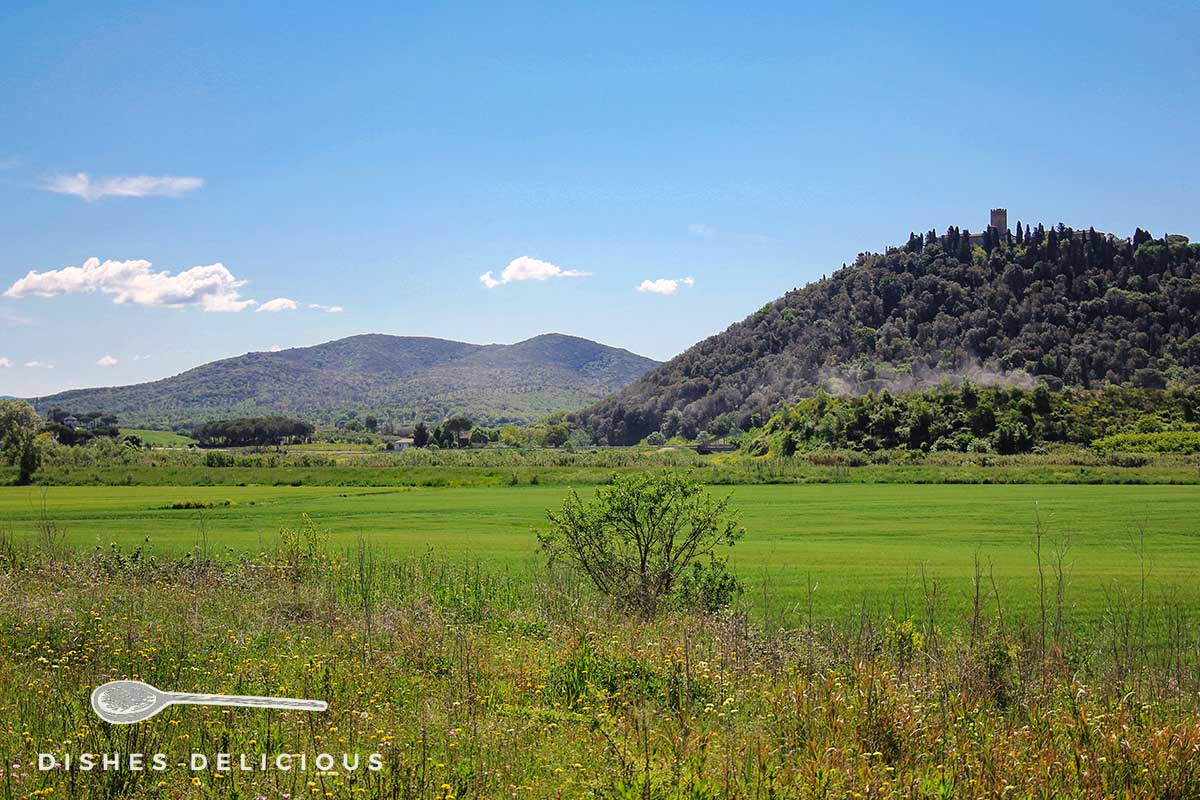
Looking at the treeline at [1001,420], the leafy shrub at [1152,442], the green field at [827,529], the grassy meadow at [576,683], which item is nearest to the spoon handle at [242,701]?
the grassy meadow at [576,683]

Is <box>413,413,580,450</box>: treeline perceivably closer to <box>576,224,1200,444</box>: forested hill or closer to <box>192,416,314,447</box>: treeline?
<box>576,224,1200,444</box>: forested hill

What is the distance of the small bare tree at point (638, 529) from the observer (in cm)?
1387

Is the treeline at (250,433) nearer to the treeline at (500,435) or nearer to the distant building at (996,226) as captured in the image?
the treeline at (500,435)

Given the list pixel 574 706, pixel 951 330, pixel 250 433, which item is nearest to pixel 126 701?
pixel 574 706

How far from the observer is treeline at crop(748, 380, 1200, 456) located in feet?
272

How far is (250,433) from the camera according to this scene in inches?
6422

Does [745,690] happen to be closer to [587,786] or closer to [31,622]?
[587,786]

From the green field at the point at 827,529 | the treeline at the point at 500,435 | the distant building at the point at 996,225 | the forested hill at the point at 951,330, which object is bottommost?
the green field at the point at 827,529

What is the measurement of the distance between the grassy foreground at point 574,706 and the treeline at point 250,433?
158m

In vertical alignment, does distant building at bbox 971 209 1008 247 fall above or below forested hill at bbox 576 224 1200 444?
above

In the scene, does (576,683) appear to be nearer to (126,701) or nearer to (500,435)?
(126,701)

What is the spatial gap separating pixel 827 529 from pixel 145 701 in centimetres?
2998

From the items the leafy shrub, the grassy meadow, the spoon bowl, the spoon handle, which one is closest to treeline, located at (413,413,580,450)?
the leafy shrub

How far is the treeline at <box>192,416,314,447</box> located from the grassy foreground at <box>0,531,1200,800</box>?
158472mm
